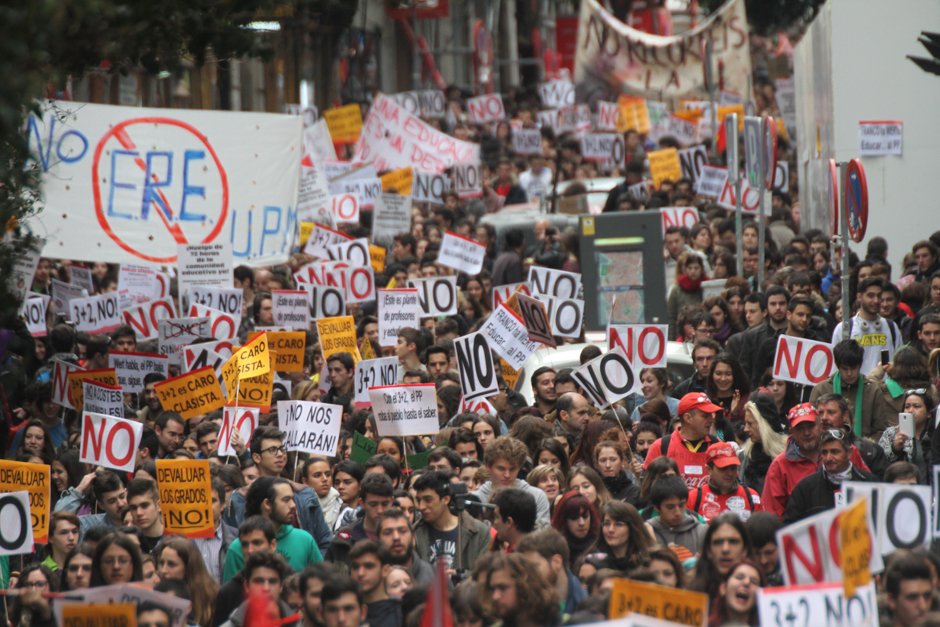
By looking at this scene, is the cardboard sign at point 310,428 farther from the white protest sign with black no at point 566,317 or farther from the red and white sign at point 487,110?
the red and white sign at point 487,110

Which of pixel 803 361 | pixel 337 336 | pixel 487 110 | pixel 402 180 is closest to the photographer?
pixel 803 361

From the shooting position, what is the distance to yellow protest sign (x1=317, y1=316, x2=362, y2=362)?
41.1ft

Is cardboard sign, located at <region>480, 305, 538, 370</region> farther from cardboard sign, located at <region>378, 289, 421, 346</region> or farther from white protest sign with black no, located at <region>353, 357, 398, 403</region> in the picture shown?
cardboard sign, located at <region>378, 289, 421, 346</region>

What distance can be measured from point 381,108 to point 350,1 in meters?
18.0

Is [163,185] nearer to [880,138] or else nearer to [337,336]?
[337,336]

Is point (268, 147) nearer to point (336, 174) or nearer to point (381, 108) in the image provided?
point (336, 174)

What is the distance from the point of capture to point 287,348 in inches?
487

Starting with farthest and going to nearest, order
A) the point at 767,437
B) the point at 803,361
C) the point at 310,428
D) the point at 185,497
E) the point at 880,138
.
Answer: the point at 880,138, the point at 803,361, the point at 310,428, the point at 767,437, the point at 185,497

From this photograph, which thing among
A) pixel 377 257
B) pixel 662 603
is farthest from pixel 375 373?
pixel 377 257

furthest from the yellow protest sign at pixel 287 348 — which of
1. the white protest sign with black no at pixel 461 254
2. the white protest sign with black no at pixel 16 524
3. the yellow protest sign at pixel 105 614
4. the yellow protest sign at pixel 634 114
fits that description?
the yellow protest sign at pixel 634 114

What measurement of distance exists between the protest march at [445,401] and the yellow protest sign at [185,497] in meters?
0.02

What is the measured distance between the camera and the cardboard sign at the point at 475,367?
10930 mm

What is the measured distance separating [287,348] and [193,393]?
1792mm

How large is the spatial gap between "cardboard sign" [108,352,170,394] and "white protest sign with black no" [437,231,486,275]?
5343 millimetres
